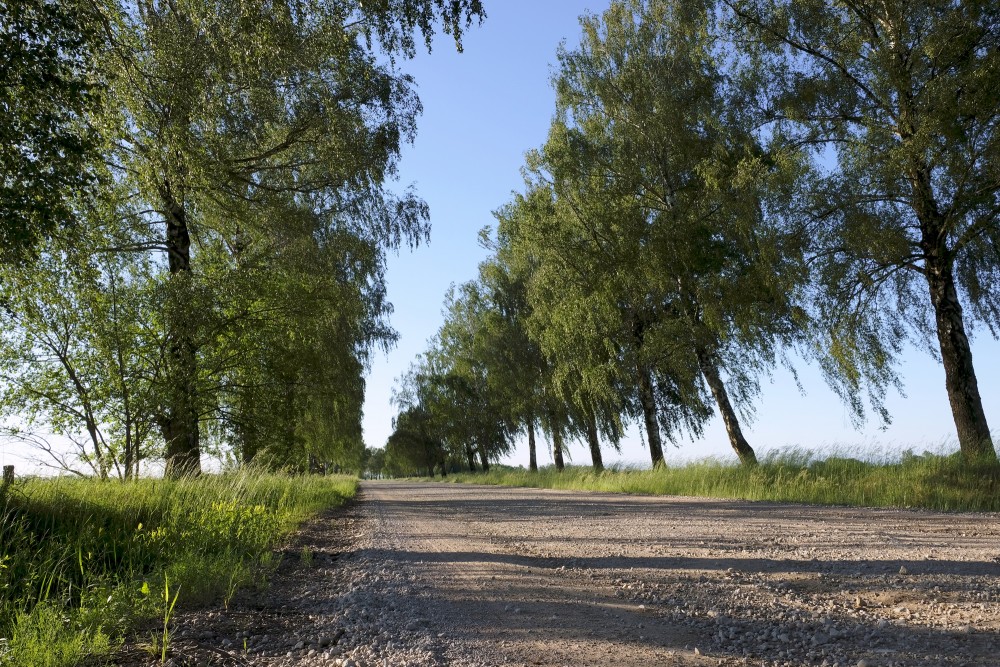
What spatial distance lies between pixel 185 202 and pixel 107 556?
945cm

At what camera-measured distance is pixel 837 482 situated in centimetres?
1202

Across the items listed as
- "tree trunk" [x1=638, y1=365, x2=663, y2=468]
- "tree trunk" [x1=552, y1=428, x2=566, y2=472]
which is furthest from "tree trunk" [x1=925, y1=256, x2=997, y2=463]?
"tree trunk" [x1=552, y1=428, x2=566, y2=472]

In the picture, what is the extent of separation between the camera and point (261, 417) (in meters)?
14.5

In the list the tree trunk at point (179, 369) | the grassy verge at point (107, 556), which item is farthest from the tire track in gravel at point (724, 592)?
the tree trunk at point (179, 369)

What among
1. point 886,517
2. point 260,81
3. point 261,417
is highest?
point 260,81

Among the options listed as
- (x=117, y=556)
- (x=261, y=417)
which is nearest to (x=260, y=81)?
(x=261, y=417)

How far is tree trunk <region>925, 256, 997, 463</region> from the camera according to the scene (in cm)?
1283

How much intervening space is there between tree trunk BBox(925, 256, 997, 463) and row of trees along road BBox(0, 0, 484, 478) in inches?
447

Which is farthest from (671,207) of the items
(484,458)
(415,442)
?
(415,442)

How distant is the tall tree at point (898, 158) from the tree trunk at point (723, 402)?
11.9 feet

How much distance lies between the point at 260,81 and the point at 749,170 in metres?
10.3

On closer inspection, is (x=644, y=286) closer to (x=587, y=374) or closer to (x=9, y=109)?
(x=587, y=374)

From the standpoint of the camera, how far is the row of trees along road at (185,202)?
726cm

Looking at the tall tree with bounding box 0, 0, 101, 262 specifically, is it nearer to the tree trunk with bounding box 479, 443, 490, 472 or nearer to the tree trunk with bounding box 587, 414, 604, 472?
the tree trunk with bounding box 587, 414, 604, 472
